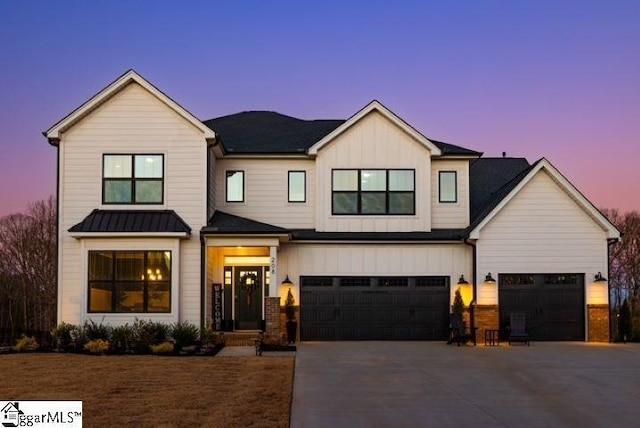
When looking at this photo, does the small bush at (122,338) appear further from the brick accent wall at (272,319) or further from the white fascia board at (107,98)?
the white fascia board at (107,98)

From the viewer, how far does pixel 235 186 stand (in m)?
27.0

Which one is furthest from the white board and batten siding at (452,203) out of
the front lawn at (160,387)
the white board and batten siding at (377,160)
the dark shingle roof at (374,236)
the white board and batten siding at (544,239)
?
the front lawn at (160,387)

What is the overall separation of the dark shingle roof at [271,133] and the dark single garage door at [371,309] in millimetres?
4584

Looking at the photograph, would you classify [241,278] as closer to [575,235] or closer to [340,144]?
[340,144]

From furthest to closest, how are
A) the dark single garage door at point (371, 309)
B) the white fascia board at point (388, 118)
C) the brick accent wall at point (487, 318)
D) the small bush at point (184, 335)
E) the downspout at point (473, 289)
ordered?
the white fascia board at point (388, 118) < the dark single garage door at point (371, 309) < the downspout at point (473, 289) < the brick accent wall at point (487, 318) < the small bush at point (184, 335)

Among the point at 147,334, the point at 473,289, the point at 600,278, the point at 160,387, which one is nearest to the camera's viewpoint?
the point at 160,387

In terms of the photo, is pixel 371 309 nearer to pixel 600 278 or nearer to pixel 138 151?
pixel 600 278

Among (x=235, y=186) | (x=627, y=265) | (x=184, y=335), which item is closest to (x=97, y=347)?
(x=184, y=335)

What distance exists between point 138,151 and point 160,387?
38.2ft

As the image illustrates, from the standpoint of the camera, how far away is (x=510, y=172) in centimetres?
3067

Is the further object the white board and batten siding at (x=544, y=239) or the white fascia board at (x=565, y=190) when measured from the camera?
the white board and batten siding at (x=544, y=239)

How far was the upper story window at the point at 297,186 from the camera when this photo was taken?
27.0 metres

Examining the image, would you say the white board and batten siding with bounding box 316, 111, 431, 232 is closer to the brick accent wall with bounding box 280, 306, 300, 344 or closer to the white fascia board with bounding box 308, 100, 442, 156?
the white fascia board with bounding box 308, 100, 442, 156

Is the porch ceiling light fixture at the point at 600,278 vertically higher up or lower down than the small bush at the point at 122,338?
higher up
